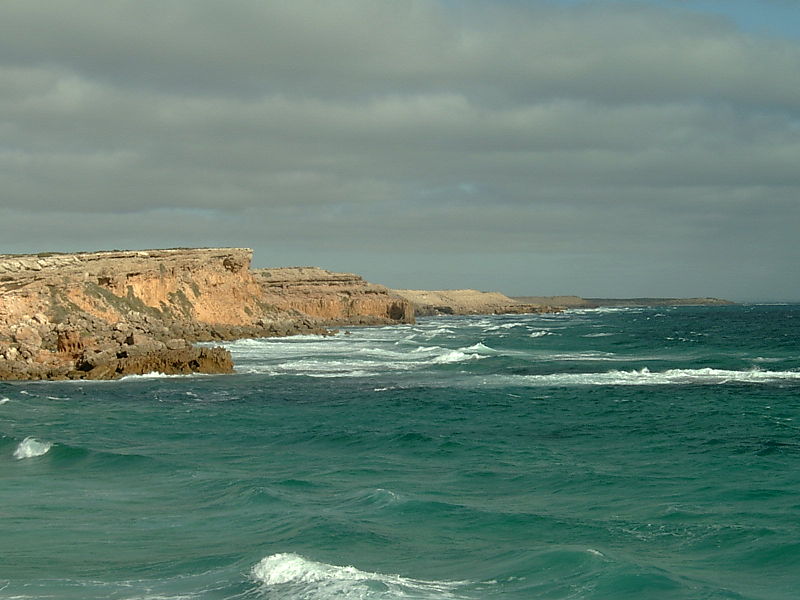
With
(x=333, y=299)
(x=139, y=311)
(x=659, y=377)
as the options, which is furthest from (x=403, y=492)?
(x=333, y=299)

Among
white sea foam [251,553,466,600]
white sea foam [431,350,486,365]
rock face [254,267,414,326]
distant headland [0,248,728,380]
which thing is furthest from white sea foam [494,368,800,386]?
rock face [254,267,414,326]

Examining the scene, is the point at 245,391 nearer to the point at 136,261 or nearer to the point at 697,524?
the point at 697,524

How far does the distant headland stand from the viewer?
38.2 m

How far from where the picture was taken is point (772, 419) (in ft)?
76.4

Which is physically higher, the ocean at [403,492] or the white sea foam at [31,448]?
the white sea foam at [31,448]

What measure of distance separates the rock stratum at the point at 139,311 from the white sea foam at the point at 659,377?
1371cm

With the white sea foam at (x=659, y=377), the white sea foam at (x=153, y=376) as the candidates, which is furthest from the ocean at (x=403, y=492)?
the white sea foam at (x=153, y=376)

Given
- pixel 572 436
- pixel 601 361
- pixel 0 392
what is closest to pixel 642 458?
pixel 572 436

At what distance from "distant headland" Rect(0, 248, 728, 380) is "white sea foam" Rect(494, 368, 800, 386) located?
44.9 ft

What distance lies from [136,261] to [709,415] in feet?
175

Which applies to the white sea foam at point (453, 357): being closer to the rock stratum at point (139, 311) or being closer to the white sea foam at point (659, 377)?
the white sea foam at point (659, 377)

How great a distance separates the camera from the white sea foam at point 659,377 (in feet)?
110

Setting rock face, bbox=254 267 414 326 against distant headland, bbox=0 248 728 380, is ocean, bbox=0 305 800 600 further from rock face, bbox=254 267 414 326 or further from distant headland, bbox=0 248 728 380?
rock face, bbox=254 267 414 326

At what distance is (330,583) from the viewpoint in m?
11.0
